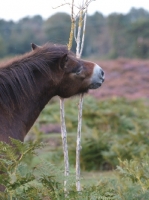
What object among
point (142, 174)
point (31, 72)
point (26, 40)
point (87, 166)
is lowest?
point (87, 166)

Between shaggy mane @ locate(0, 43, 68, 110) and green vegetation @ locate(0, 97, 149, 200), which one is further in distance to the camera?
shaggy mane @ locate(0, 43, 68, 110)

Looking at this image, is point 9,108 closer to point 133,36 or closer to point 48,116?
point 48,116

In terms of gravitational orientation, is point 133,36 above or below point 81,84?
above

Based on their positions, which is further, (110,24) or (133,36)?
(110,24)

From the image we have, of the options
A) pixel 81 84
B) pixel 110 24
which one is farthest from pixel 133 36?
pixel 81 84

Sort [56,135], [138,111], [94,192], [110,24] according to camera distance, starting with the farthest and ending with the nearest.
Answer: [110,24] → [138,111] → [56,135] → [94,192]

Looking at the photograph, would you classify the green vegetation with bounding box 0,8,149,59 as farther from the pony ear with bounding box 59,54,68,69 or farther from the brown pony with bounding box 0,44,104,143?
the pony ear with bounding box 59,54,68,69

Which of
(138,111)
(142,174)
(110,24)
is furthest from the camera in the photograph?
(110,24)

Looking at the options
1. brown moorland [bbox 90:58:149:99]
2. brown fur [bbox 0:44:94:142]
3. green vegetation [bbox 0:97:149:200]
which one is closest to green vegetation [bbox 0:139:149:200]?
green vegetation [bbox 0:97:149:200]

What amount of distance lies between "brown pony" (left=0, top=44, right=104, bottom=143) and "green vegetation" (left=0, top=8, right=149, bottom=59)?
32102mm

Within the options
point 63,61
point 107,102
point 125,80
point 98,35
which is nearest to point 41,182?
point 63,61

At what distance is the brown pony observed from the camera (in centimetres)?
398

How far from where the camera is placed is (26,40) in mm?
42125

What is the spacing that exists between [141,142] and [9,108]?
588 centimetres
